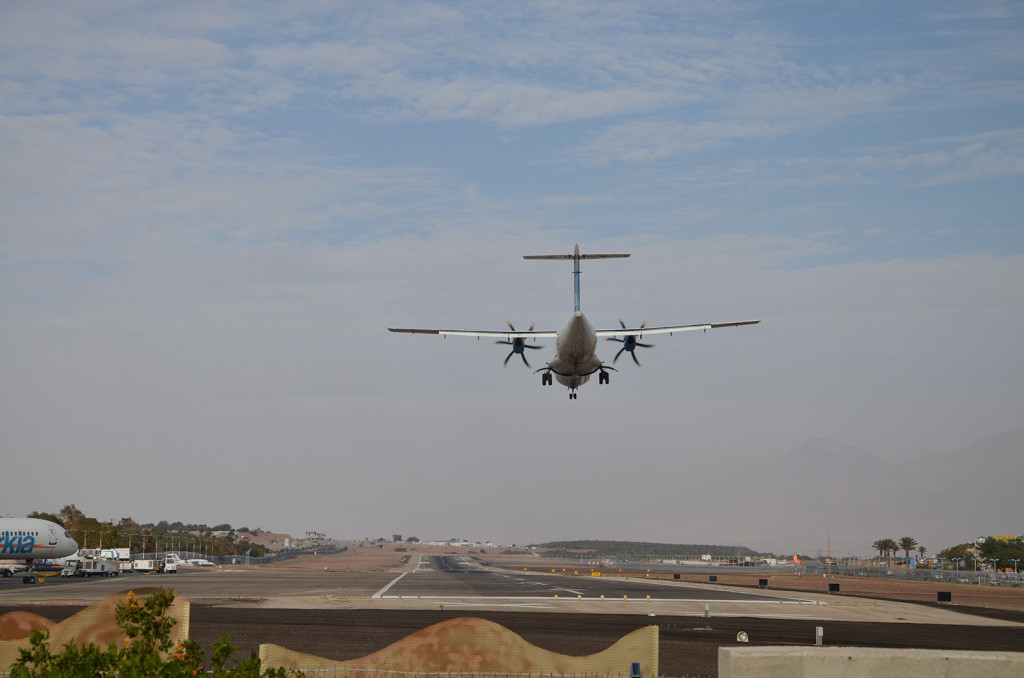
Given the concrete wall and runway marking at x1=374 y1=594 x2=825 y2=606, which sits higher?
the concrete wall

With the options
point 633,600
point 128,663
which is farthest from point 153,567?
point 128,663

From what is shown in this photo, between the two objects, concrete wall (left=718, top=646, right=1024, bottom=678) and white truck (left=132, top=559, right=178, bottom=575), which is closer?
concrete wall (left=718, top=646, right=1024, bottom=678)

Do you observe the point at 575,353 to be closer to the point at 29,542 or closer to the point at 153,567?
the point at 29,542

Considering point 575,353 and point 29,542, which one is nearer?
point 575,353

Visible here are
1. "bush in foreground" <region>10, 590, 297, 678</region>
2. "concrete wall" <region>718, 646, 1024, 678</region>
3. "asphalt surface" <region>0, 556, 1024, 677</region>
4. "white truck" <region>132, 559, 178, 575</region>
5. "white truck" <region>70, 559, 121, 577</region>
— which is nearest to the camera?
"bush in foreground" <region>10, 590, 297, 678</region>

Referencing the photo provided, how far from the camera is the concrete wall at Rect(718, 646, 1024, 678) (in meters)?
14.1

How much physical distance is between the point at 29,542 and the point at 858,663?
8539 cm

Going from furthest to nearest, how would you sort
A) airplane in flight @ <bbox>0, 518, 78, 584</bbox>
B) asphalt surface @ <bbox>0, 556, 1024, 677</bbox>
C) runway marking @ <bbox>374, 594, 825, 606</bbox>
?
airplane in flight @ <bbox>0, 518, 78, 584</bbox>, runway marking @ <bbox>374, 594, 825, 606</bbox>, asphalt surface @ <bbox>0, 556, 1024, 677</bbox>

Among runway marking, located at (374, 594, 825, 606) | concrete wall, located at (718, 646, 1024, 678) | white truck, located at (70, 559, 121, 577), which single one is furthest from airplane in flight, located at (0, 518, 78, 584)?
concrete wall, located at (718, 646, 1024, 678)

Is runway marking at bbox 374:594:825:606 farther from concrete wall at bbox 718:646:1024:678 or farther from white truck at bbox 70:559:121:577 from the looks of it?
concrete wall at bbox 718:646:1024:678

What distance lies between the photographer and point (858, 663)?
14.6 m

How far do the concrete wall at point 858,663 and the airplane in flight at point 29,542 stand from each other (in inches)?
3223

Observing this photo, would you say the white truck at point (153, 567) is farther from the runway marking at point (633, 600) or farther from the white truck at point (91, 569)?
the runway marking at point (633, 600)

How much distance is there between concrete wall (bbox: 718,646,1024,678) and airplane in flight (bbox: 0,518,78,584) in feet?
269
